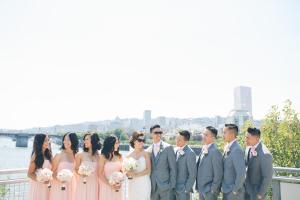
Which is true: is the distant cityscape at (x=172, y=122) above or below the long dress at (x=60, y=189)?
above

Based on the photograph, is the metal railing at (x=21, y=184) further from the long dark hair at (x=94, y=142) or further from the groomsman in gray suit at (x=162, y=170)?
the groomsman in gray suit at (x=162, y=170)

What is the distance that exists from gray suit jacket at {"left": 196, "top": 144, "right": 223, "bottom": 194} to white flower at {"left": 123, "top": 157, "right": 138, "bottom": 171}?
1.28 m

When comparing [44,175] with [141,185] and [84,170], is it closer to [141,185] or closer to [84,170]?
[84,170]

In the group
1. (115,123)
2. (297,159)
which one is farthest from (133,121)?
(297,159)

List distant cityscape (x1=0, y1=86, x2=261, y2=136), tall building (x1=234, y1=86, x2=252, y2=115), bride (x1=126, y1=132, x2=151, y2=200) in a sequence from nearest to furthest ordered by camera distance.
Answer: bride (x1=126, y1=132, x2=151, y2=200), distant cityscape (x1=0, y1=86, x2=261, y2=136), tall building (x1=234, y1=86, x2=252, y2=115)

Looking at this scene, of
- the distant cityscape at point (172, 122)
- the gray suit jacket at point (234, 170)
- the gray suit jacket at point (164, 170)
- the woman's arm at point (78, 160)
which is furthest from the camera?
the distant cityscape at point (172, 122)

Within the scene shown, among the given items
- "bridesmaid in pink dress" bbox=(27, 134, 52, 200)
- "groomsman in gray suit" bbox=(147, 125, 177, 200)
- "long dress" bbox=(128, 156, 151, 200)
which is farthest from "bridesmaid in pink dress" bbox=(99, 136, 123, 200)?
"bridesmaid in pink dress" bbox=(27, 134, 52, 200)

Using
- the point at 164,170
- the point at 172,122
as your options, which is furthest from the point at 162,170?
the point at 172,122

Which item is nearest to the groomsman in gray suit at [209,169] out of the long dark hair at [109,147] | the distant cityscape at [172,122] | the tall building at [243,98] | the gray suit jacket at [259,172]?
the gray suit jacket at [259,172]

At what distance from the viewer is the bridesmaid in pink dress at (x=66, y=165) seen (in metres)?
6.59

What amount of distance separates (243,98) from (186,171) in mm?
106065

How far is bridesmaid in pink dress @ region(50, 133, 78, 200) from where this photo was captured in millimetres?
6590

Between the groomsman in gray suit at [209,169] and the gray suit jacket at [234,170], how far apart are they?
5.1 inches

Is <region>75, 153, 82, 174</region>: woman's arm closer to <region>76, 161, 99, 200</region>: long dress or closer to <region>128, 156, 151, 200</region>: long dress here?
<region>76, 161, 99, 200</region>: long dress
